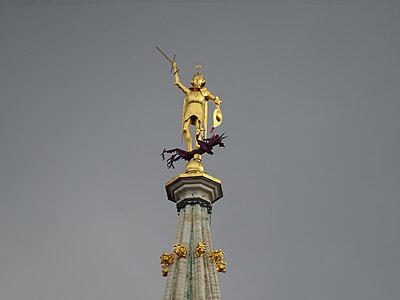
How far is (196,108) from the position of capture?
34.5 m

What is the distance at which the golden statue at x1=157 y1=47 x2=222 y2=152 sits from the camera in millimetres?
34062

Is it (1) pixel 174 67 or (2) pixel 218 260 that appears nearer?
(2) pixel 218 260

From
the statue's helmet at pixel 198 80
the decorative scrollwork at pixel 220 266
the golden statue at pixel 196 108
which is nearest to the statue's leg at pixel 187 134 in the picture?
the golden statue at pixel 196 108

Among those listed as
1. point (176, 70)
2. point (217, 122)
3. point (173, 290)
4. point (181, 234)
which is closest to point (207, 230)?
point (181, 234)

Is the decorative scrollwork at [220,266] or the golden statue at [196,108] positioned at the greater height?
the golden statue at [196,108]

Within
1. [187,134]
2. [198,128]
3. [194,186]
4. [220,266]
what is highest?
[198,128]

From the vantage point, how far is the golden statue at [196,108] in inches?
1341

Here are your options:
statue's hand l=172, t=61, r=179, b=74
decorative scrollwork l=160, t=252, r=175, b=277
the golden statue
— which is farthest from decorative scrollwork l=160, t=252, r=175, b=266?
statue's hand l=172, t=61, r=179, b=74

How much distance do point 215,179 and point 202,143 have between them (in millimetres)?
1818

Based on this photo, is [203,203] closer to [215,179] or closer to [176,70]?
[215,179]

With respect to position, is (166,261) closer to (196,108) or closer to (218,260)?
(218,260)

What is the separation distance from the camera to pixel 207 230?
30.7 meters

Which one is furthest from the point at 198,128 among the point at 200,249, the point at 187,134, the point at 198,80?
the point at 200,249

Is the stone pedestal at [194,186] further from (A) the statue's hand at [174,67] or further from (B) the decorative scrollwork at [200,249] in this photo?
(A) the statue's hand at [174,67]
